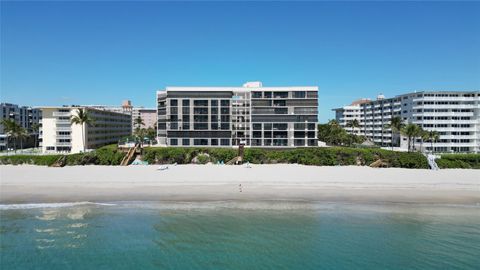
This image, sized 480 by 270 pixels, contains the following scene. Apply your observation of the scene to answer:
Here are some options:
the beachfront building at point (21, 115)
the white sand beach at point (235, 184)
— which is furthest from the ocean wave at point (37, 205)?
the beachfront building at point (21, 115)

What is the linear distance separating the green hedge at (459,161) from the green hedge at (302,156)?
3.43m

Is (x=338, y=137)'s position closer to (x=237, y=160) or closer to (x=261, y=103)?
(x=261, y=103)

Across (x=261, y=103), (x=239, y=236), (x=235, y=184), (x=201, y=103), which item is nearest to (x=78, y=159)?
(x=235, y=184)

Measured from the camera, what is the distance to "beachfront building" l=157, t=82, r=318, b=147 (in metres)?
84.6

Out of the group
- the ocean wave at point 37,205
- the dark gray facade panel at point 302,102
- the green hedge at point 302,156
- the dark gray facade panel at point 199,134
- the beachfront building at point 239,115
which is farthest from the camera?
the dark gray facade panel at point 199,134

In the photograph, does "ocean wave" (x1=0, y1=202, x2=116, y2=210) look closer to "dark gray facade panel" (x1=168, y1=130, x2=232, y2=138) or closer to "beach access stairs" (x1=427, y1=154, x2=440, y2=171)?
"beach access stairs" (x1=427, y1=154, x2=440, y2=171)

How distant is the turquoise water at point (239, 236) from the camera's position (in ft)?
74.9

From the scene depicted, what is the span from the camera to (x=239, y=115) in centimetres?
8788

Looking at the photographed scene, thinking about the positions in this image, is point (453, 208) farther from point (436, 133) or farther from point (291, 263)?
point (436, 133)

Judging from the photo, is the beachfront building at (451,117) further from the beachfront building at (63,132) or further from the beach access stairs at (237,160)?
the beachfront building at (63,132)

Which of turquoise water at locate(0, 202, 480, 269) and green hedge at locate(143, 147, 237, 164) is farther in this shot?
green hedge at locate(143, 147, 237, 164)

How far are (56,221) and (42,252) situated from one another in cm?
669

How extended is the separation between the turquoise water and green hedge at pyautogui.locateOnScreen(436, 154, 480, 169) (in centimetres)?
2280

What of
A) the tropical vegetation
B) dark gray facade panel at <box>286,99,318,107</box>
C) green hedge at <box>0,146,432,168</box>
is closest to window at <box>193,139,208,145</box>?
dark gray facade panel at <box>286,99,318,107</box>
